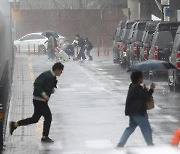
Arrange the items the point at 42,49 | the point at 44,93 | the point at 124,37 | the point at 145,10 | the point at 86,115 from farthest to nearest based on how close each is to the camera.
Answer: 1. the point at 145,10
2. the point at 42,49
3. the point at 124,37
4. the point at 86,115
5. the point at 44,93

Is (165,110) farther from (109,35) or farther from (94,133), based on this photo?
(109,35)

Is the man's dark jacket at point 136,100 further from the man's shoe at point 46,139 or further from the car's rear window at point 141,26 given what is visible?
the car's rear window at point 141,26

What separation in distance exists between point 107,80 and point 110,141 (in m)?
16.2

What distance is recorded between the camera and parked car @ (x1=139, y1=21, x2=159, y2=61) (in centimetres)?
3319

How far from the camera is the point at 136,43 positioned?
3581cm

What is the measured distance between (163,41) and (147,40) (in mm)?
2535

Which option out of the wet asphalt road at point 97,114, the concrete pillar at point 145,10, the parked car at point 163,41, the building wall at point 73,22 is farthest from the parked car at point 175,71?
the building wall at point 73,22

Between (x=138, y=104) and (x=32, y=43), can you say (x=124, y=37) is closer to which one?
(x=32, y=43)

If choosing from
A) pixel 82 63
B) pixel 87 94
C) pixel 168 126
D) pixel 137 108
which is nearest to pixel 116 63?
pixel 82 63

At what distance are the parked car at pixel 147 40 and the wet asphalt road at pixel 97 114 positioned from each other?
117cm

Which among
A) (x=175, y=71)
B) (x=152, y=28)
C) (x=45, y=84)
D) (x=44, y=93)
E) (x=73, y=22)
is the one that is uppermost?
(x=152, y=28)

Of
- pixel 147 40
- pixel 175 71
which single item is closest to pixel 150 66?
pixel 175 71

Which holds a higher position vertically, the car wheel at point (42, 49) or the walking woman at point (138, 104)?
the walking woman at point (138, 104)

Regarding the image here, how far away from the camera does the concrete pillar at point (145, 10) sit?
6262 centimetres
